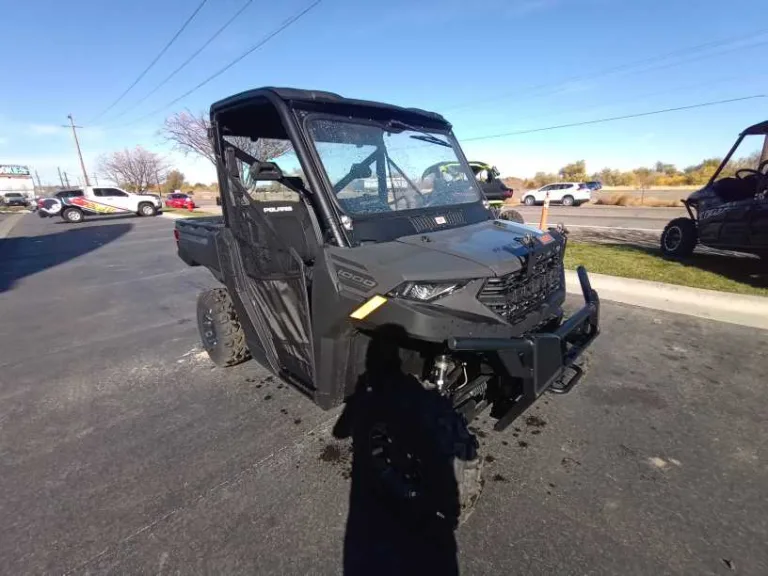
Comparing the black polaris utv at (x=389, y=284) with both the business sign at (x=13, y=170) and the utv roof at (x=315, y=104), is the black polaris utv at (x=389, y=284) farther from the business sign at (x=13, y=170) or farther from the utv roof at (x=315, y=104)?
the business sign at (x=13, y=170)

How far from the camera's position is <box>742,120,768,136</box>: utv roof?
283 inches

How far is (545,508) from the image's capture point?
229 cm

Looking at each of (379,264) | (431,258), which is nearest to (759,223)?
(431,258)

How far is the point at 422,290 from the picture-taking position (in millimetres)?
2045

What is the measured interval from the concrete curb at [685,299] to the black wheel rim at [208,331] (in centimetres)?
519

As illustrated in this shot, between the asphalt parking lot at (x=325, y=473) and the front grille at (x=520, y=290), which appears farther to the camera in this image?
the front grille at (x=520, y=290)

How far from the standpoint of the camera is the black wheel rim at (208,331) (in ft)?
13.4

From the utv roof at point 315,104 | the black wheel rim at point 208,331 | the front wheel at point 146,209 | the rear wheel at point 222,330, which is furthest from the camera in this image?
the front wheel at point 146,209

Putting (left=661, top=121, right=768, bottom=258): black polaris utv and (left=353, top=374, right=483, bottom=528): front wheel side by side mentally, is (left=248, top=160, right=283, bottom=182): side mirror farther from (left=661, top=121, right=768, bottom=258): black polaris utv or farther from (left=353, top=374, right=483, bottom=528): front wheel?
(left=661, top=121, right=768, bottom=258): black polaris utv

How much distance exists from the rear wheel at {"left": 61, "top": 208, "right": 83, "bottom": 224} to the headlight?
1140 inches

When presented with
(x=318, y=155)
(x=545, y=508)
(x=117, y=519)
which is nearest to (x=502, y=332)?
(x=545, y=508)

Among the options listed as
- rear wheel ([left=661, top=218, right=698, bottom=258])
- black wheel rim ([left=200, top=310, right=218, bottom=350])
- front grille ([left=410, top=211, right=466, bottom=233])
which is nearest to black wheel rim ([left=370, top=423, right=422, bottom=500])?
front grille ([left=410, top=211, right=466, bottom=233])

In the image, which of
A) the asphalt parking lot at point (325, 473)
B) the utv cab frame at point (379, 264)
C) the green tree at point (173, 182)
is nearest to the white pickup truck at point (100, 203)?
the asphalt parking lot at point (325, 473)

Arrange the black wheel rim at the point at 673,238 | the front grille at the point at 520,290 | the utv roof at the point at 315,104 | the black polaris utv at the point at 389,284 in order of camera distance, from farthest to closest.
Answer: the black wheel rim at the point at 673,238 → the utv roof at the point at 315,104 → the front grille at the point at 520,290 → the black polaris utv at the point at 389,284
